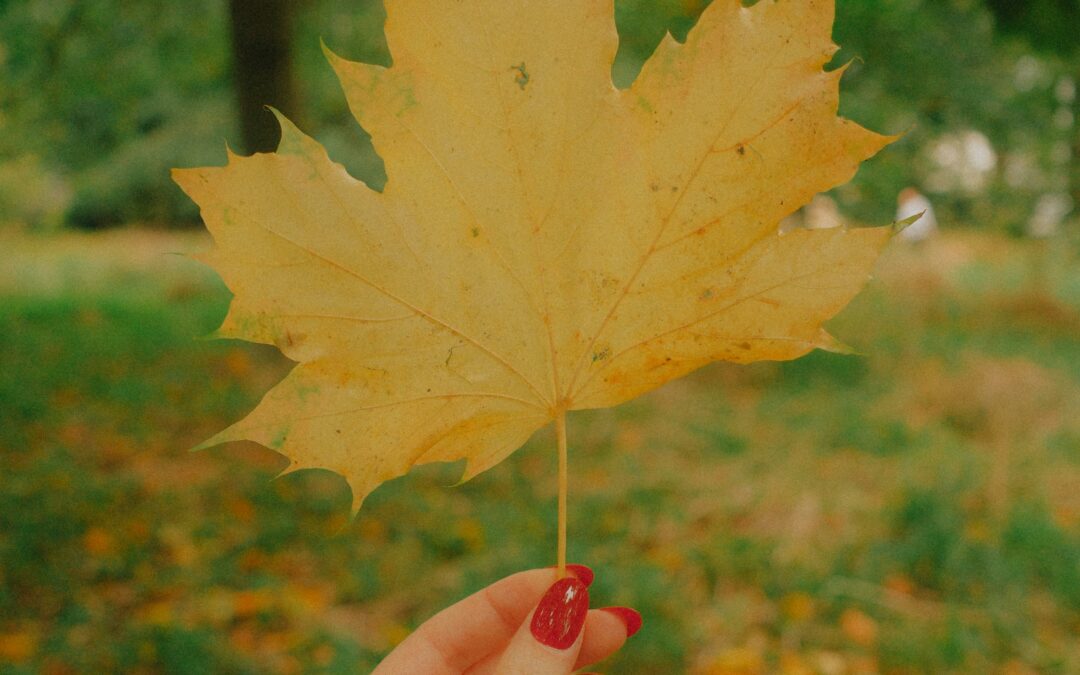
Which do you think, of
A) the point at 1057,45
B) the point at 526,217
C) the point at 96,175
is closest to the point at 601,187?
the point at 526,217

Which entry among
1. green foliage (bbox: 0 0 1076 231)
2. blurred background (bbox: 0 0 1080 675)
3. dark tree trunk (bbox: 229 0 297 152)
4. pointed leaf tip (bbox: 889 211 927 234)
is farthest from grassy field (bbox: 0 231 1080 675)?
pointed leaf tip (bbox: 889 211 927 234)

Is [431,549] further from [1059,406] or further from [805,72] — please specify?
[1059,406]

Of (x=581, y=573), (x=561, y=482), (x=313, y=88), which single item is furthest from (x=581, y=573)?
(x=313, y=88)

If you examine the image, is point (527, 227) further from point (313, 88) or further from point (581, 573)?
point (313, 88)

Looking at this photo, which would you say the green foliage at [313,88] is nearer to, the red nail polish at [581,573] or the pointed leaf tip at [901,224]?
the pointed leaf tip at [901,224]

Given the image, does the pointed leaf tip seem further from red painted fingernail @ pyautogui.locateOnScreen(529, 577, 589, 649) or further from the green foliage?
red painted fingernail @ pyautogui.locateOnScreen(529, 577, 589, 649)

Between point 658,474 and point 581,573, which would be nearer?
point 581,573
